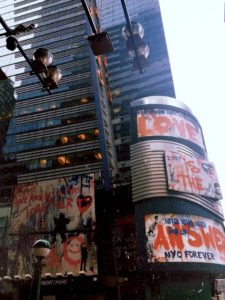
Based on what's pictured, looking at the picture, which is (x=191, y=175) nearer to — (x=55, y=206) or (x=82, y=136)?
(x=55, y=206)

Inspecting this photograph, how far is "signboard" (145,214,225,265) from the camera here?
22639 millimetres

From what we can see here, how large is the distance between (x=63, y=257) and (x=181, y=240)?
10.0 meters

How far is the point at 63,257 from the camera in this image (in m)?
26.7

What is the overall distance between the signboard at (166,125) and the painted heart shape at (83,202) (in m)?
7.41

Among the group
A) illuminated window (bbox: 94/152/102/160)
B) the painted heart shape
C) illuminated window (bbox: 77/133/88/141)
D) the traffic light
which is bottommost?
the traffic light

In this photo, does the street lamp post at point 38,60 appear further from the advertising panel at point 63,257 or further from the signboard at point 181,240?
the advertising panel at point 63,257

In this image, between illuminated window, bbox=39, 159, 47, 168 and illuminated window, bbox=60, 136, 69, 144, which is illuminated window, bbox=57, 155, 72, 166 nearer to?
illuminated window, bbox=39, 159, 47, 168

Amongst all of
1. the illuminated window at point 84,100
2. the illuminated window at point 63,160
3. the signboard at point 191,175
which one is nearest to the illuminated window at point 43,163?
the illuminated window at point 63,160

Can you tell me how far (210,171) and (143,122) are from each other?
24.3 ft

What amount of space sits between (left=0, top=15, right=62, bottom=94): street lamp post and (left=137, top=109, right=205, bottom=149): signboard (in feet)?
70.3

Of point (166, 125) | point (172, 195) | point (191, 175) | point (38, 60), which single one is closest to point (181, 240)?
point (172, 195)

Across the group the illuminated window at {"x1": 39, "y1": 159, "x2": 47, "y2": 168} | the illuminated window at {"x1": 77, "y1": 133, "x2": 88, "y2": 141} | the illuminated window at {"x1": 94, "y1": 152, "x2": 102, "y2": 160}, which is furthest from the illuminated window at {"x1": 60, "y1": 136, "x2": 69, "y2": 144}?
the illuminated window at {"x1": 94, "y1": 152, "x2": 102, "y2": 160}

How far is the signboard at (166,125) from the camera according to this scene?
28.0m

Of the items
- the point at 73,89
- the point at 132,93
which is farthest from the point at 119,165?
the point at 132,93
